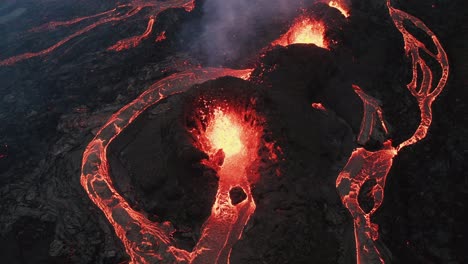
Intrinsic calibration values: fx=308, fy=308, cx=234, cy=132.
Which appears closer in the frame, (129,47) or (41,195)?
(41,195)

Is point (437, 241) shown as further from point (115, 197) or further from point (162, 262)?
point (115, 197)

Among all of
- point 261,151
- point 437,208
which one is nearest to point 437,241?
point 437,208

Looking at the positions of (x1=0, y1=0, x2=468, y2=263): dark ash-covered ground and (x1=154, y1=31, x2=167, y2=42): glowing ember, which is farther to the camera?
(x1=154, y1=31, x2=167, y2=42): glowing ember

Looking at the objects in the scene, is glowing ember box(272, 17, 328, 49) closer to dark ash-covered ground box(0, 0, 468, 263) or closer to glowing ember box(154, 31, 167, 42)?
dark ash-covered ground box(0, 0, 468, 263)

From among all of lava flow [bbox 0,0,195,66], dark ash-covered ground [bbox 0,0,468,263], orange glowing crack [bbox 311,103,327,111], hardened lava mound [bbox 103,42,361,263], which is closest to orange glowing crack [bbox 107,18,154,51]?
lava flow [bbox 0,0,195,66]

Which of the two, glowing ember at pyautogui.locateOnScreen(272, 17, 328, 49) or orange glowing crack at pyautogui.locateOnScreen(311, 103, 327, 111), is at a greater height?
→ glowing ember at pyautogui.locateOnScreen(272, 17, 328, 49)

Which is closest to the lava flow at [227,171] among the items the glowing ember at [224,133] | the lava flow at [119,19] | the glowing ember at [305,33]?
the glowing ember at [224,133]

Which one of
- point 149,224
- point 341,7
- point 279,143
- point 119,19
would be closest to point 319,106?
point 279,143
